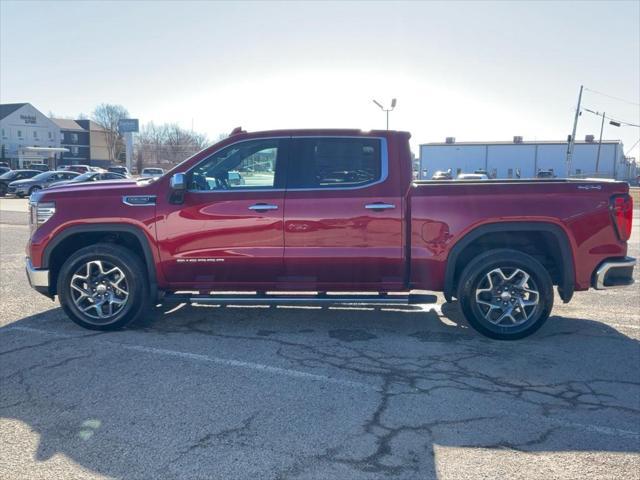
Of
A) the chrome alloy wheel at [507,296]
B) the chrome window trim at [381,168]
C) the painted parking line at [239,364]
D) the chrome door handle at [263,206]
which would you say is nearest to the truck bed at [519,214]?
the chrome window trim at [381,168]

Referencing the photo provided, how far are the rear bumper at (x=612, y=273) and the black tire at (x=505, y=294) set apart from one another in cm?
49

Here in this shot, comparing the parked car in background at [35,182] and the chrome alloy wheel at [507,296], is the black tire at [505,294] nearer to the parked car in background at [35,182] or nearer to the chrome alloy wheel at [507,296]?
the chrome alloy wheel at [507,296]

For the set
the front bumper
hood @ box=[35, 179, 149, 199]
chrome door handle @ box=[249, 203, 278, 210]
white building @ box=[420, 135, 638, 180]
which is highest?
white building @ box=[420, 135, 638, 180]

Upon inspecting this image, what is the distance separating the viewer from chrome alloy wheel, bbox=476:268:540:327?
5645 millimetres

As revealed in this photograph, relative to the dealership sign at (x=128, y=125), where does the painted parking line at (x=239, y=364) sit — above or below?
below

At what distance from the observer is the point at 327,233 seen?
18.5ft

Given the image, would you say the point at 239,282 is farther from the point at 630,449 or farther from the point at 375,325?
the point at 630,449

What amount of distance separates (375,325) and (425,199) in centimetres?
151

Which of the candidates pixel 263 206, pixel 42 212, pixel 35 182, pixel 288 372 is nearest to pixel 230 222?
pixel 263 206

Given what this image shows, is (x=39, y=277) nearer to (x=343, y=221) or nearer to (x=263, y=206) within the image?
(x=263, y=206)

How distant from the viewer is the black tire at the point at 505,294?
559 cm

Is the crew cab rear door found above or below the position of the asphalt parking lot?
above

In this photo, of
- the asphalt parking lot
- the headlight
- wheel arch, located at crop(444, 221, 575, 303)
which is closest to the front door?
the asphalt parking lot

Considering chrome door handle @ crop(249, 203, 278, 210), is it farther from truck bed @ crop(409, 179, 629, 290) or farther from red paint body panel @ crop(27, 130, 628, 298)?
truck bed @ crop(409, 179, 629, 290)
